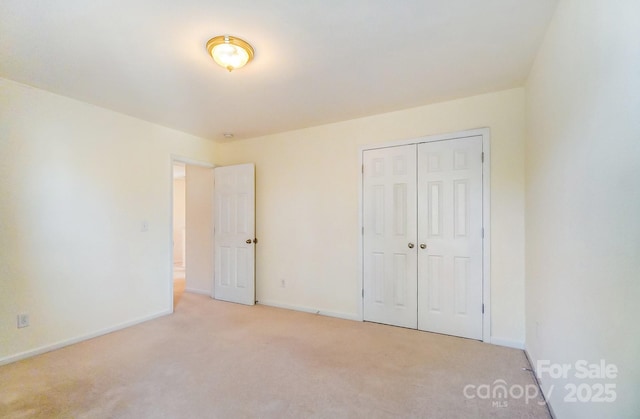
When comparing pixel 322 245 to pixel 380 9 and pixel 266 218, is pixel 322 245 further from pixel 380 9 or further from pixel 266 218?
pixel 380 9

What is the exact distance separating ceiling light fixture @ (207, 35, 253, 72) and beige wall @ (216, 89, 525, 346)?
69.1 inches

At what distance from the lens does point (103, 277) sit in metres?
3.09

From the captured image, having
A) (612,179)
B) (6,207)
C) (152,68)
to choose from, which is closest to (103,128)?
(6,207)

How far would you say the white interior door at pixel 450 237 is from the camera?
2.84 m

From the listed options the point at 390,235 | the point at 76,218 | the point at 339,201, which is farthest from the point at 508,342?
the point at 76,218

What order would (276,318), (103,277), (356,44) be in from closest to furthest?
(356,44), (103,277), (276,318)

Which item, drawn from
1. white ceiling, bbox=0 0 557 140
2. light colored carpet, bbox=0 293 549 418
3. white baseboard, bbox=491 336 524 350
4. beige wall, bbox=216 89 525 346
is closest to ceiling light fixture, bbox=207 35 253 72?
white ceiling, bbox=0 0 557 140

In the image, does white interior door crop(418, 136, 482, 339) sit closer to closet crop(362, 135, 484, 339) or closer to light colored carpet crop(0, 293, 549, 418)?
closet crop(362, 135, 484, 339)

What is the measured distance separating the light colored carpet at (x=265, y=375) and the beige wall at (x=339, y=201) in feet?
1.81

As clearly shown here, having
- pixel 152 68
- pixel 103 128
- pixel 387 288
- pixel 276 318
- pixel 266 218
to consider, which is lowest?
pixel 276 318

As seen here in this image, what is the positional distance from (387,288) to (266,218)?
76.2 inches

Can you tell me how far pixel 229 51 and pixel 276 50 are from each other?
1.07ft

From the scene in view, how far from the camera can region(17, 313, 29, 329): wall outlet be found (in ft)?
8.16

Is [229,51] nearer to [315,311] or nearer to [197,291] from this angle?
[315,311]
